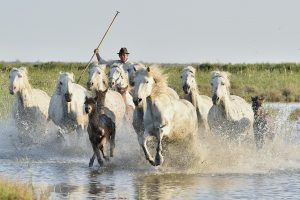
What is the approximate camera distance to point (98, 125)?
14.0 meters

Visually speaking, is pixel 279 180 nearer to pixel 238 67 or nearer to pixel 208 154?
pixel 208 154

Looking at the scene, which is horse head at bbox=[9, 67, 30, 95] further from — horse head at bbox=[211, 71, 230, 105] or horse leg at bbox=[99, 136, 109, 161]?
horse head at bbox=[211, 71, 230, 105]

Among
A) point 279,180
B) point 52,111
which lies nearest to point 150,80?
point 279,180

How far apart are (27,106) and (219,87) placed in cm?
470

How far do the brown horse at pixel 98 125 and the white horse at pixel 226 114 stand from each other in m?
1.87

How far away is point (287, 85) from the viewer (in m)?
34.8

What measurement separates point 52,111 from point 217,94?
146 inches

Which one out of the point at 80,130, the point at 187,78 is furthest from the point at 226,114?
the point at 80,130

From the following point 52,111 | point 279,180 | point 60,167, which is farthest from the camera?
point 52,111

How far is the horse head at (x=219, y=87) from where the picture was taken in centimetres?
1465

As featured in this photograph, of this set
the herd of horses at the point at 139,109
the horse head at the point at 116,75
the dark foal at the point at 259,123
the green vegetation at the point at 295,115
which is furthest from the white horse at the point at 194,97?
the green vegetation at the point at 295,115

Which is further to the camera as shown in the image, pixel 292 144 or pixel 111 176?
pixel 292 144

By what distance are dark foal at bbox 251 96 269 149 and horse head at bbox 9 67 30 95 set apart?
4.69 meters

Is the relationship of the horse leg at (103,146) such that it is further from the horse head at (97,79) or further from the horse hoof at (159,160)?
the horse head at (97,79)
